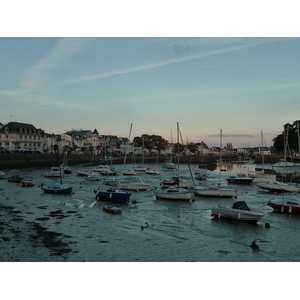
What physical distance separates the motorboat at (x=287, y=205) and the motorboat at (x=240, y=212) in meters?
5.24

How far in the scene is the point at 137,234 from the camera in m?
21.3

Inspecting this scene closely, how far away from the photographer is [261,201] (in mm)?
35750

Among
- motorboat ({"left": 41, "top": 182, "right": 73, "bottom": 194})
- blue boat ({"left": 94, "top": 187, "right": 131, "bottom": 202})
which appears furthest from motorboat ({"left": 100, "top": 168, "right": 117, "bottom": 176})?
blue boat ({"left": 94, "top": 187, "right": 131, "bottom": 202})

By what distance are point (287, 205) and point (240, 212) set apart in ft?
21.0

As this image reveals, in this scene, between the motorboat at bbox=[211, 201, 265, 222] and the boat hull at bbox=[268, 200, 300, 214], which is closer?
the motorboat at bbox=[211, 201, 265, 222]

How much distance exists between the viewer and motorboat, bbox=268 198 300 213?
2856 centimetres

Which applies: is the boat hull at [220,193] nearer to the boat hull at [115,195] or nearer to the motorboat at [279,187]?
the motorboat at [279,187]

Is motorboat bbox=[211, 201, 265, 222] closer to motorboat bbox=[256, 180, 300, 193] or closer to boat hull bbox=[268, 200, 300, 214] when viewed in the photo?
boat hull bbox=[268, 200, 300, 214]

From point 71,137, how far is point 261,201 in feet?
444

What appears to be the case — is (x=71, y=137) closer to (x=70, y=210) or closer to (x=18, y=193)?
(x=18, y=193)

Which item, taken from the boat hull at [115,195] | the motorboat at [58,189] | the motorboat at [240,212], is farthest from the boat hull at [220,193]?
the motorboat at [58,189]

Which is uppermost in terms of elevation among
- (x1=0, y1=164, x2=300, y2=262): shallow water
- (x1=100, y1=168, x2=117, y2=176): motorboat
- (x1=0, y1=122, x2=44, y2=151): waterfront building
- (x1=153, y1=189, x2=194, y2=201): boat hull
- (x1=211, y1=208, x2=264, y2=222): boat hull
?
(x1=0, y1=122, x2=44, y2=151): waterfront building

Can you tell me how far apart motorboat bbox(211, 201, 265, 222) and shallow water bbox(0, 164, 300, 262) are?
537 mm

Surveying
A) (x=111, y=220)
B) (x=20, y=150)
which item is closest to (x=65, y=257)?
(x=111, y=220)
